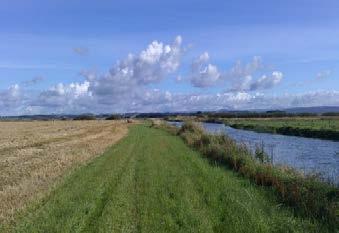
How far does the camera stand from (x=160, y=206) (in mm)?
13820

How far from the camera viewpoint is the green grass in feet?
37.3

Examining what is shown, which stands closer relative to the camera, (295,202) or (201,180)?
(295,202)

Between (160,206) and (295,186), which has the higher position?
(295,186)

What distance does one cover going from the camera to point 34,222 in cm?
1198

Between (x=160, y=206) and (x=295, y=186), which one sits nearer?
(x=160, y=206)

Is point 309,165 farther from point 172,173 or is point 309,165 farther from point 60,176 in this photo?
point 60,176

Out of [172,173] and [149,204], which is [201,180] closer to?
[172,173]

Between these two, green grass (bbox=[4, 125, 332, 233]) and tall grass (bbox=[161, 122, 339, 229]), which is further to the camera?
tall grass (bbox=[161, 122, 339, 229])

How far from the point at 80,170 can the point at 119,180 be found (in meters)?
3.95

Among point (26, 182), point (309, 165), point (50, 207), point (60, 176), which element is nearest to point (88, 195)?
point (50, 207)

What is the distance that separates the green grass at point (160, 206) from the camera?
11383 millimetres

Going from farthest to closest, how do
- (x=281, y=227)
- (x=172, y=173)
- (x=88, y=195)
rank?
(x=172, y=173), (x=88, y=195), (x=281, y=227)

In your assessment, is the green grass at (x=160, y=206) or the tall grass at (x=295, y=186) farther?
the tall grass at (x=295, y=186)

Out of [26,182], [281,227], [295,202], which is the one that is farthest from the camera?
[26,182]
